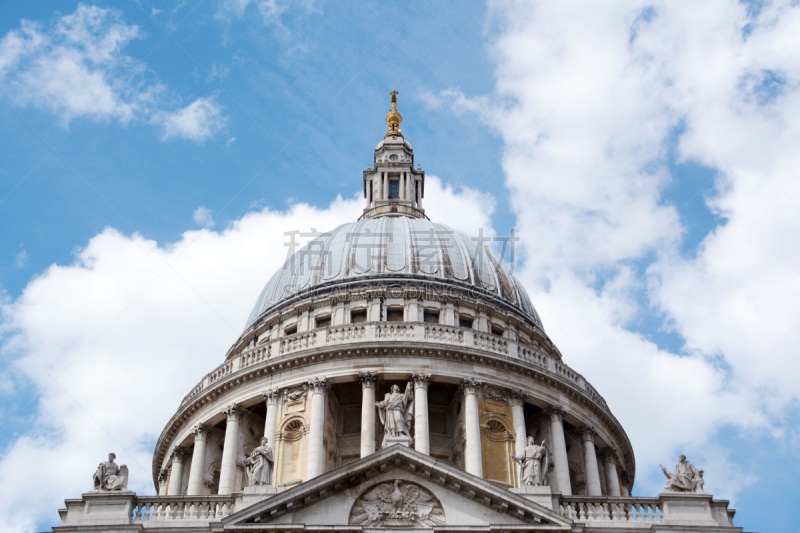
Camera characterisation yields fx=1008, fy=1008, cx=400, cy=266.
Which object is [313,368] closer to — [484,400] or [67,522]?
[484,400]

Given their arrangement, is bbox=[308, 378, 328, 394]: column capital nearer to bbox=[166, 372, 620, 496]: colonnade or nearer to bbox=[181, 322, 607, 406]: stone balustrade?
bbox=[166, 372, 620, 496]: colonnade

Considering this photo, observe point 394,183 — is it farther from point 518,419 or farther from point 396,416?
point 396,416

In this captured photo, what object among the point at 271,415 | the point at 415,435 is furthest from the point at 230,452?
the point at 415,435

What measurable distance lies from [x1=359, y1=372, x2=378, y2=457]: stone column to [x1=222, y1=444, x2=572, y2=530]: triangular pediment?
455 inches

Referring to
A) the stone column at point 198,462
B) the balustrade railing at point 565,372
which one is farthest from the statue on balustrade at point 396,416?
the balustrade railing at point 565,372

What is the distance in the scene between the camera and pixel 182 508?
105ft

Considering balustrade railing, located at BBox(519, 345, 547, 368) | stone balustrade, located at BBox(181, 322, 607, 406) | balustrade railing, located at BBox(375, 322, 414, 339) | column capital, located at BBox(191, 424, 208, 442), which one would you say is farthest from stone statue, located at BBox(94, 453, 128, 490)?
balustrade railing, located at BBox(519, 345, 547, 368)

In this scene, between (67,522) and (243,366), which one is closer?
(67,522)

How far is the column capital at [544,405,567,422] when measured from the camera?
48.0 m

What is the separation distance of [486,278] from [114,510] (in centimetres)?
2850

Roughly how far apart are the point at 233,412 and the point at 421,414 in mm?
9367

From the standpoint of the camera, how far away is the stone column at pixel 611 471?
49656mm

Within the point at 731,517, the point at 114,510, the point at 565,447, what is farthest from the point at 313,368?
the point at 731,517

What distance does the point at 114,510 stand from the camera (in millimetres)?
31703
